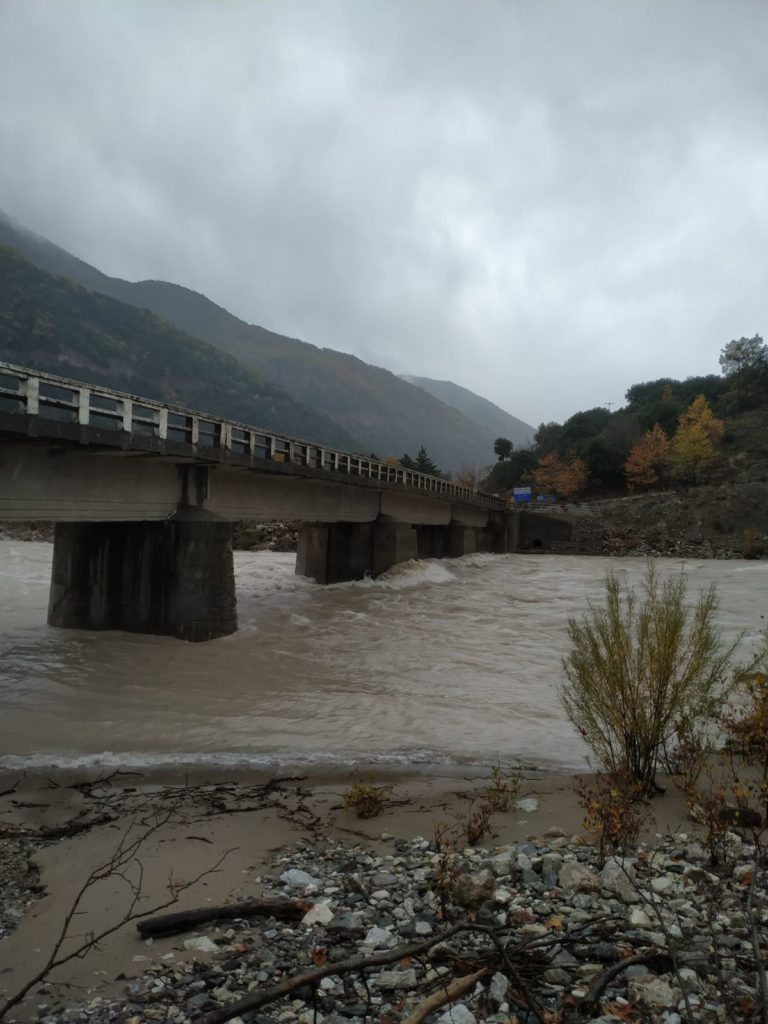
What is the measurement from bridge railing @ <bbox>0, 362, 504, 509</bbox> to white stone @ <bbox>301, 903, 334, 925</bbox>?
9961 millimetres

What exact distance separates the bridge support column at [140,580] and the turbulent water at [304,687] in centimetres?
56

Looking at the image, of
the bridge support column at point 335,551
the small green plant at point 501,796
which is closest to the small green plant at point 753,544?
the bridge support column at point 335,551

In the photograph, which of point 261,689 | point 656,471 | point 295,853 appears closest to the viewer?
point 295,853

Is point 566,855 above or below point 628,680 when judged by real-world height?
below

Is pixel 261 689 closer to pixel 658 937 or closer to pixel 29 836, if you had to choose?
pixel 29 836

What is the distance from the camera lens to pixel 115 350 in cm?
16188

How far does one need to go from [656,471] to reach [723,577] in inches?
1926

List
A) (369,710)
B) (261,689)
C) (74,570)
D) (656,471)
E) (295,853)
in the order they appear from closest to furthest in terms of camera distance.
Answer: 1. (295,853)
2. (369,710)
3. (261,689)
4. (74,570)
5. (656,471)

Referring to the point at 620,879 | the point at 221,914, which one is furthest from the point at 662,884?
the point at 221,914

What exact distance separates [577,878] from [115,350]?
594 feet

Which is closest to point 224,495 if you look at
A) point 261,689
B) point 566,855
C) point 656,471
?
point 261,689

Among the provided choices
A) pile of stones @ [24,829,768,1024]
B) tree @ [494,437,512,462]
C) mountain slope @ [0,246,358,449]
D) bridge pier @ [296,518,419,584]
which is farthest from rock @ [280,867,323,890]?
mountain slope @ [0,246,358,449]

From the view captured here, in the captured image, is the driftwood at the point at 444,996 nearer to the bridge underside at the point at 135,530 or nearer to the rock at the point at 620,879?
the rock at the point at 620,879

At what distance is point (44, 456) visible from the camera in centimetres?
1327
